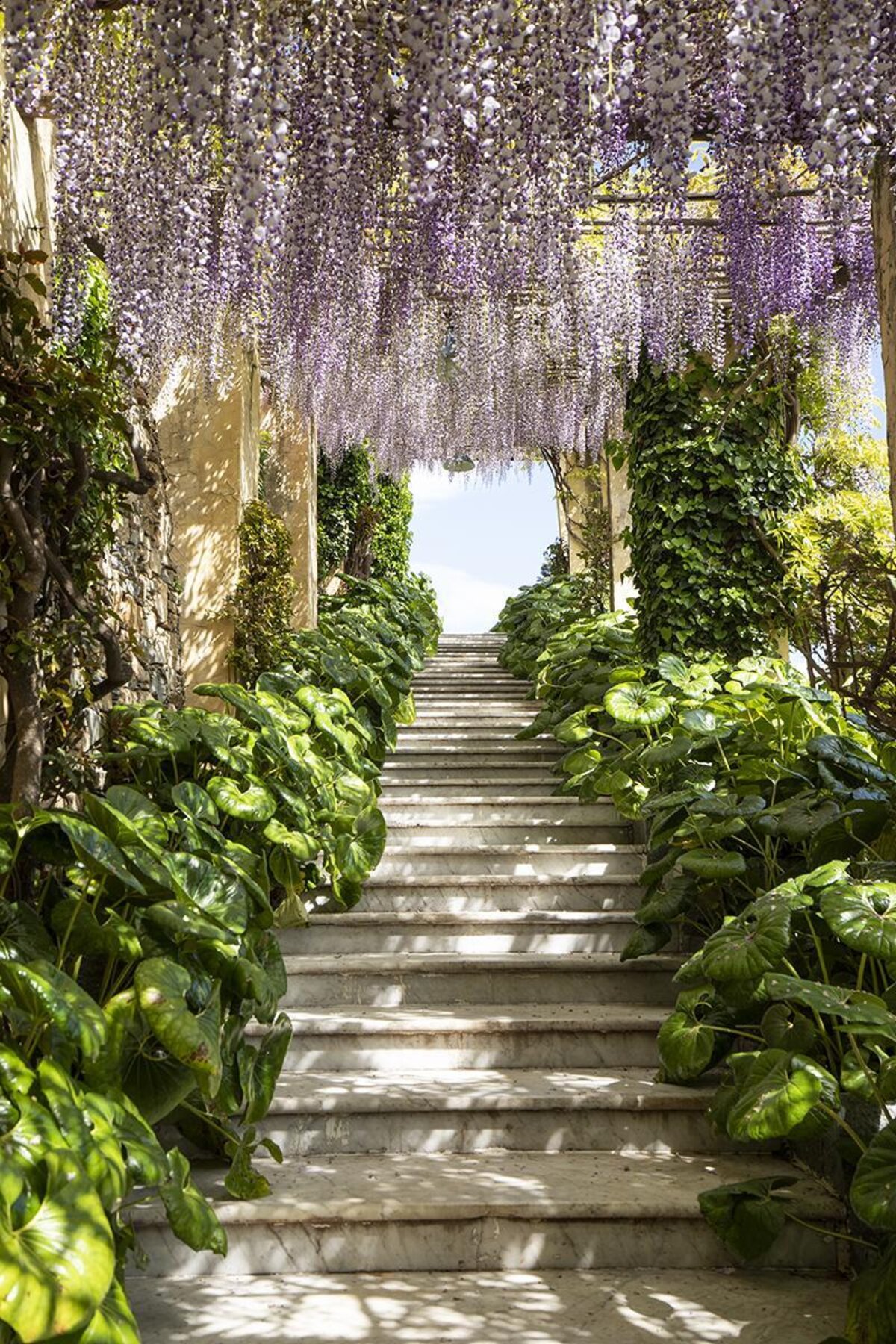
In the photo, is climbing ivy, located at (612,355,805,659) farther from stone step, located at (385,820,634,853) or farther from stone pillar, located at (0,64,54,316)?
stone pillar, located at (0,64,54,316)

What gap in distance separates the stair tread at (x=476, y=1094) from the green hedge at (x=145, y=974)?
250 millimetres

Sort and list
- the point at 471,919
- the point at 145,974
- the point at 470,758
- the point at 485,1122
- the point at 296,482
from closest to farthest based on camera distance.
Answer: the point at 145,974, the point at 485,1122, the point at 471,919, the point at 470,758, the point at 296,482

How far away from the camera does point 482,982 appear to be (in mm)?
3688

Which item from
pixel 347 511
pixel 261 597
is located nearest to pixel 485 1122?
pixel 261 597

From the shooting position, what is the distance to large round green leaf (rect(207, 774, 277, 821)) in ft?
10.3

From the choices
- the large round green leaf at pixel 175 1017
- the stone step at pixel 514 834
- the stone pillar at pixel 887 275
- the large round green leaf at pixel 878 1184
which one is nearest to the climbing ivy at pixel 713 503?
the stone step at pixel 514 834

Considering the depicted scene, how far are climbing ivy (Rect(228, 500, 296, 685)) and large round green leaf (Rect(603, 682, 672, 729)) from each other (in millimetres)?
2321

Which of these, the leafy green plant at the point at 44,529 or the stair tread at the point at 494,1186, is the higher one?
the leafy green plant at the point at 44,529

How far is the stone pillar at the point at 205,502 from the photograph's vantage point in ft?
20.9

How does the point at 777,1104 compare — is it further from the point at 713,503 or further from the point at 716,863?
the point at 713,503

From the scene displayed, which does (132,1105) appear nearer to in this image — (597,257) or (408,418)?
(597,257)

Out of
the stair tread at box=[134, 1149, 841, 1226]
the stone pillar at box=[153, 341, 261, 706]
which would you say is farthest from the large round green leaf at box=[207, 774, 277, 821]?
the stone pillar at box=[153, 341, 261, 706]

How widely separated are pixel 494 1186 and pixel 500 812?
99.2 inches

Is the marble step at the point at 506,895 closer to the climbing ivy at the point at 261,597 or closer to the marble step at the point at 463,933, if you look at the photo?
the marble step at the point at 463,933
